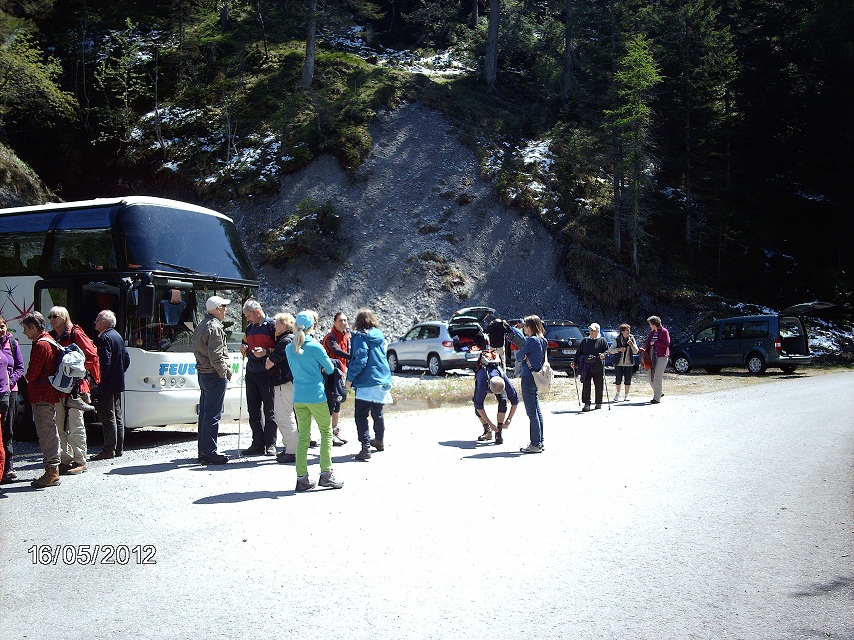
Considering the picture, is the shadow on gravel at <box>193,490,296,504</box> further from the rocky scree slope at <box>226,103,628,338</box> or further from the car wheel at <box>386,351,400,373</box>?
the rocky scree slope at <box>226,103,628,338</box>

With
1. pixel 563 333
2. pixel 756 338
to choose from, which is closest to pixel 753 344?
pixel 756 338

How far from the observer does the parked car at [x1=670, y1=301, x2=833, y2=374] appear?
25406mm

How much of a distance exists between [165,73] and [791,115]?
39973 mm

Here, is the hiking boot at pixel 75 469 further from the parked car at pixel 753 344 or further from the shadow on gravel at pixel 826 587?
the parked car at pixel 753 344

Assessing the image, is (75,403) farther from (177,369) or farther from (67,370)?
(177,369)

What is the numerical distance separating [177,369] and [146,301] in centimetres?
132

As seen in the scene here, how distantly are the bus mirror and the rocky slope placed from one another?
65.6 ft

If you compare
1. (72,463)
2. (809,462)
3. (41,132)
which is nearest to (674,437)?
(809,462)

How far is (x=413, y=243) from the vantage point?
34.9m

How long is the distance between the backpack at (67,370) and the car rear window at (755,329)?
23932mm

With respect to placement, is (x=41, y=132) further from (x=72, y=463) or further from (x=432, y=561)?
(x=432, y=561)

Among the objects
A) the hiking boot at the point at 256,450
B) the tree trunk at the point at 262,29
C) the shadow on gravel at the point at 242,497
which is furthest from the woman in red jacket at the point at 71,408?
the tree trunk at the point at 262,29

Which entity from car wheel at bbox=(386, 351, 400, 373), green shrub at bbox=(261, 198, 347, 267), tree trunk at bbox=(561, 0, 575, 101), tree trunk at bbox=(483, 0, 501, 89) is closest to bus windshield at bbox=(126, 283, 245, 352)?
car wheel at bbox=(386, 351, 400, 373)

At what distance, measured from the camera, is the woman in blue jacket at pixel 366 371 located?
9531mm
